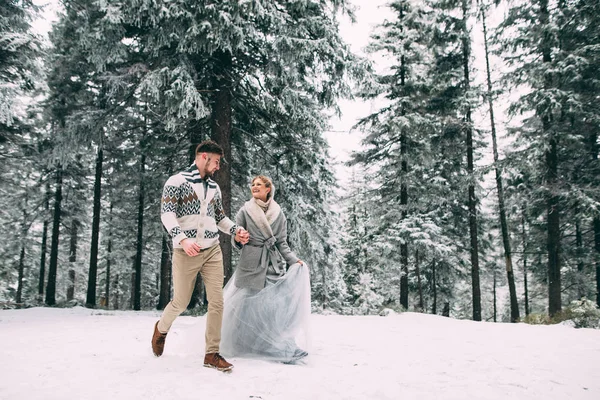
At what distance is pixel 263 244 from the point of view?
174 inches

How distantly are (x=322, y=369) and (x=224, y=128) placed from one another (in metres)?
5.99

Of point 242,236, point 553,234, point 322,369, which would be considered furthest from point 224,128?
point 553,234

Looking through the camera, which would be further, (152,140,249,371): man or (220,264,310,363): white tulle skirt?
(220,264,310,363): white tulle skirt

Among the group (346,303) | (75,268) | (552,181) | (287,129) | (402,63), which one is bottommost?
(346,303)

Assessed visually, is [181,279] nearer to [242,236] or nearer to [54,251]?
[242,236]

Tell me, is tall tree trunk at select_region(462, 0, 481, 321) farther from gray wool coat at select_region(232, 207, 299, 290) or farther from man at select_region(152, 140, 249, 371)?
man at select_region(152, 140, 249, 371)

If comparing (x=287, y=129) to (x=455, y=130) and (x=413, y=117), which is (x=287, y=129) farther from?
(x=455, y=130)

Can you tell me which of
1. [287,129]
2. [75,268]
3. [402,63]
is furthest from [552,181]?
[75,268]

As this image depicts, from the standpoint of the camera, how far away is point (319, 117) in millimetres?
10703

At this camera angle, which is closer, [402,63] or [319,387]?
[319,387]

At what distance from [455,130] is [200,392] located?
1542 centimetres

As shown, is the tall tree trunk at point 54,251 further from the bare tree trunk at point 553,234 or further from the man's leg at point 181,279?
the bare tree trunk at point 553,234

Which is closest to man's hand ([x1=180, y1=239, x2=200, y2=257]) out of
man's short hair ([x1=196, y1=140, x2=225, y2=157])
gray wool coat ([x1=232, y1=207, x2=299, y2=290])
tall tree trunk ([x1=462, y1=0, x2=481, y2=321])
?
gray wool coat ([x1=232, y1=207, x2=299, y2=290])

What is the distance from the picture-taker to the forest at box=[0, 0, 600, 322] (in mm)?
7824
